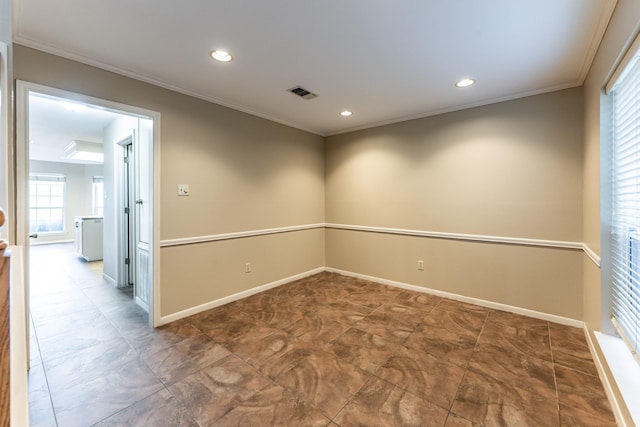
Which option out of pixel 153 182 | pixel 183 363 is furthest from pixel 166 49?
pixel 183 363

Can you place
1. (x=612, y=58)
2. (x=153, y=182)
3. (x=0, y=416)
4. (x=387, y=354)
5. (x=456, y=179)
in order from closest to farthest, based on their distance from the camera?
(x=0, y=416) → (x=612, y=58) → (x=387, y=354) → (x=153, y=182) → (x=456, y=179)

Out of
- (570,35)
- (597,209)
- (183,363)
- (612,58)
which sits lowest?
(183,363)

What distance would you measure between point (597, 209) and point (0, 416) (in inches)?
122

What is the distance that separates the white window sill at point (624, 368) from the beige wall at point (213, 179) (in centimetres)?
328

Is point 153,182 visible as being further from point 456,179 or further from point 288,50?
point 456,179

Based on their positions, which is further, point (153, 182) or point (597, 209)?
point (153, 182)

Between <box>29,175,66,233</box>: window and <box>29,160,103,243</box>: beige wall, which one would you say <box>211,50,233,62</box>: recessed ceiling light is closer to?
<box>29,160,103,243</box>: beige wall

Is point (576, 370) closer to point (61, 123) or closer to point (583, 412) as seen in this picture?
point (583, 412)

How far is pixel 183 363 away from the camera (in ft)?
6.91

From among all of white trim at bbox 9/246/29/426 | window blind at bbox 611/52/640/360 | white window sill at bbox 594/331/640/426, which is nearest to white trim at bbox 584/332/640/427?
white window sill at bbox 594/331/640/426

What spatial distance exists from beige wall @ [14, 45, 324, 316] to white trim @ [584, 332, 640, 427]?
3278mm

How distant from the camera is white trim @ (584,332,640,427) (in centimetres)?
149

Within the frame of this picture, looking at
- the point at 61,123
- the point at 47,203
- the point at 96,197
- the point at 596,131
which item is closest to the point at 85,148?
the point at 61,123

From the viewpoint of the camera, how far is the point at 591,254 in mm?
2270
